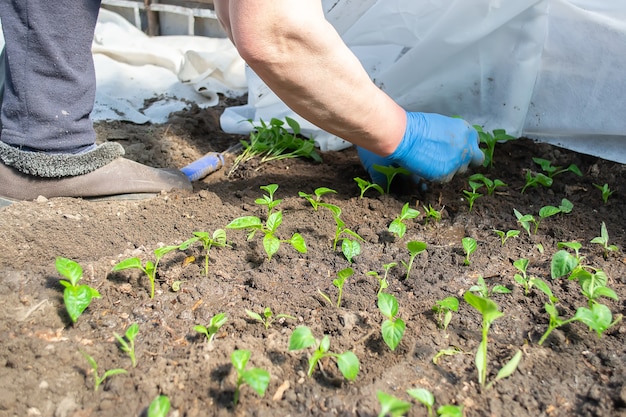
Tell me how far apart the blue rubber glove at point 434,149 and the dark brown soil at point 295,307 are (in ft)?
0.29

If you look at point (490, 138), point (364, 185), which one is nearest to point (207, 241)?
point (364, 185)

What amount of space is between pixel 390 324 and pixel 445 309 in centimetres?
19

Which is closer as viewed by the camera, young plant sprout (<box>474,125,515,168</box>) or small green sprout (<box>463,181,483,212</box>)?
small green sprout (<box>463,181,483,212</box>)

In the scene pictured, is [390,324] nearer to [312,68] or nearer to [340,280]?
[340,280]

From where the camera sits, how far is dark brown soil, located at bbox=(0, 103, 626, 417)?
100cm

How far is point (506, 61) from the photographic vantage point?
6.56 feet

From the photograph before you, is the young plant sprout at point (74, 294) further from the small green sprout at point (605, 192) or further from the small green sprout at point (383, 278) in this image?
the small green sprout at point (605, 192)

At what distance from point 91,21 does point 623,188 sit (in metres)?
1.65

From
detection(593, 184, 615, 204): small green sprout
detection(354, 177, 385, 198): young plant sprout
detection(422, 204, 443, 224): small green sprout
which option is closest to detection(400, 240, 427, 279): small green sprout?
detection(422, 204, 443, 224): small green sprout

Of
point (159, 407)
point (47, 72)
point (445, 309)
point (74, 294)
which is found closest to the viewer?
point (159, 407)

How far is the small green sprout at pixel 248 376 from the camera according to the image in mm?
907

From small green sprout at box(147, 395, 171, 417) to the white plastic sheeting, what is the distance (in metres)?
1.40

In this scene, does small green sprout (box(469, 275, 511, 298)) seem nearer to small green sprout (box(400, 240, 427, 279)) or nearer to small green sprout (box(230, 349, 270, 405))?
small green sprout (box(400, 240, 427, 279))

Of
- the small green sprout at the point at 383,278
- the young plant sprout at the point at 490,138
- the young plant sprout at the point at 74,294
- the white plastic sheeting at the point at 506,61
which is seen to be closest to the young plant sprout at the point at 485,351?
the small green sprout at the point at 383,278
